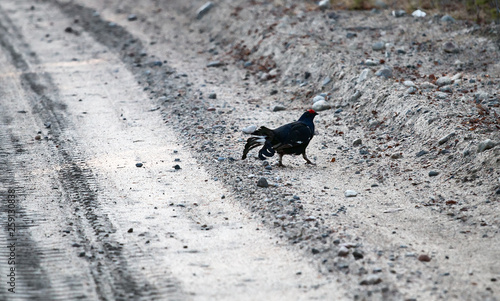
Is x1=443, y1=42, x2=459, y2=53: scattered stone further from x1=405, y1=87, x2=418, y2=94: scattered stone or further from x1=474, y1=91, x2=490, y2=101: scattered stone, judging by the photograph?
x1=405, y1=87, x2=418, y2=94: scattered stone

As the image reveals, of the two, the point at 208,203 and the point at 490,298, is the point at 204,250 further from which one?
the point at 490,298

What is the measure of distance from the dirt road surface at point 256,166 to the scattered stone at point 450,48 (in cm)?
4

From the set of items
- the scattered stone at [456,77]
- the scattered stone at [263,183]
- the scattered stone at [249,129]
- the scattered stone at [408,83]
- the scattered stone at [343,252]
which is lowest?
the scattered stone at [249,129]

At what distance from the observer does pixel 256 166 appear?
28.0 ft

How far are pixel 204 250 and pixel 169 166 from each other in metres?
2.64

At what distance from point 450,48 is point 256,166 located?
6.33 meters

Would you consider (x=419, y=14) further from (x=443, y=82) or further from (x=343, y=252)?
(x=343, y=252)

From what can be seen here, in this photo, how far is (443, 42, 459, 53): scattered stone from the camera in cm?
1255

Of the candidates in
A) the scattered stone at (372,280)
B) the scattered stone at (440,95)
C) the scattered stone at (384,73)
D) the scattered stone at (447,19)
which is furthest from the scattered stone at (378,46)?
the scattered stone at (372,280)

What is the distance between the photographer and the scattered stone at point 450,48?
1255 centimetres

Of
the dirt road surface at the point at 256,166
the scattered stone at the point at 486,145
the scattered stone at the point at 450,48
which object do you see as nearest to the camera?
the dirt road surface at the point at 256,166

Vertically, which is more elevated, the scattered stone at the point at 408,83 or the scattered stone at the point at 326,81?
the scattered stone at the point at 408,83

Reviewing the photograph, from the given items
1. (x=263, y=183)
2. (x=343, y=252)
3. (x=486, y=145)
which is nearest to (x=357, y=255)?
(x=343, y=252)

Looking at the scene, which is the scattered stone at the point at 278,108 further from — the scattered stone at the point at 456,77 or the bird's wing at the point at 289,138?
the scattered stone at the point at 456,77
